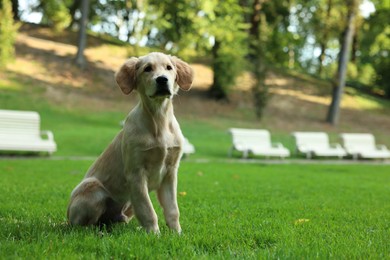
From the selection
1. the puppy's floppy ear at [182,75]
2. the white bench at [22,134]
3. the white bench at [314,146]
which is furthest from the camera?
the white bench at [314,146]

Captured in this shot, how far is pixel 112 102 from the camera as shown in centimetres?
2700

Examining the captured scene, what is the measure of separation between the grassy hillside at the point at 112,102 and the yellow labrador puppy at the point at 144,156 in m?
12.2

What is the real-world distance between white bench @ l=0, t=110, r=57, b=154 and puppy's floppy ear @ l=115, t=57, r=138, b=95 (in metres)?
11.3

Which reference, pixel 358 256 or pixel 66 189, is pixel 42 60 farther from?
pixel 358 256

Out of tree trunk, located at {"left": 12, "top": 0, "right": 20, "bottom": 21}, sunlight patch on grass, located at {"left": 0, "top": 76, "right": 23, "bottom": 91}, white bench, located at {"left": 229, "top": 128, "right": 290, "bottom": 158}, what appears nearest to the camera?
white bench, located at {"left": 229, "top": 128, "right": 290, "bottom": 158}

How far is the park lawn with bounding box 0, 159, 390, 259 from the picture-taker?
342cm

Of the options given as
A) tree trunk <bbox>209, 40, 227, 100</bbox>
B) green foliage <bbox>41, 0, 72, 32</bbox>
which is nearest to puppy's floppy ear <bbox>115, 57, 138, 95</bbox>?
tree trunk <bbox>209, 40, 227, 100</bbox>

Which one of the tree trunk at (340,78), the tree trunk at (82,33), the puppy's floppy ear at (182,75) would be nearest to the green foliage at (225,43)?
the tree trunk at (340,78)

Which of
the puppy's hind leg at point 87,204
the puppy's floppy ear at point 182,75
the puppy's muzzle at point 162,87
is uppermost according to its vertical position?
the puppy's floppy ear at point 182,75

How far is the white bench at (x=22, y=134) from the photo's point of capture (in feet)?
48.8

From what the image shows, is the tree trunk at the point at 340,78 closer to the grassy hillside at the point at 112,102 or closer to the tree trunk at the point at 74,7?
the grassy hillside at the point at 112,102

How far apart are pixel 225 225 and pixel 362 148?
17287 mm

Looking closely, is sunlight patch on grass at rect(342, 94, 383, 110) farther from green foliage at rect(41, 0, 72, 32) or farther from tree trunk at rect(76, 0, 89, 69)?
green foliage at rect(41, 0, 72, 32)

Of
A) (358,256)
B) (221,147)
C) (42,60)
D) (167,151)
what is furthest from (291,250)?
(42,60)
